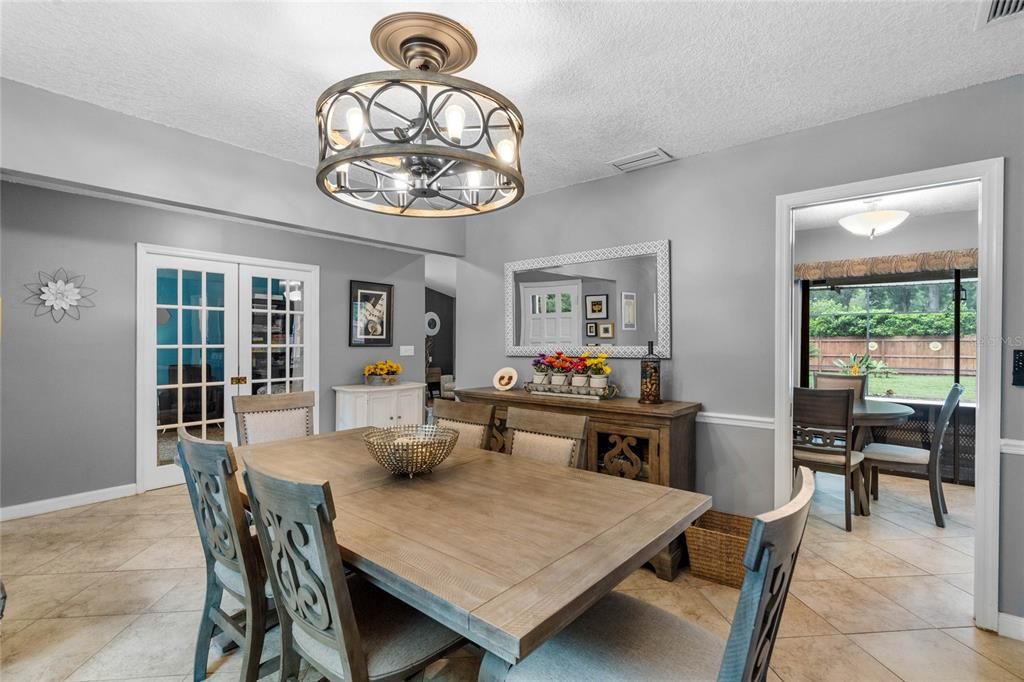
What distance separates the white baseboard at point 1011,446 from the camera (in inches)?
83.2

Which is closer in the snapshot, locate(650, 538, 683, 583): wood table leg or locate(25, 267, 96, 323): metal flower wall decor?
locate(650, 538, 683, 583): wood table leg

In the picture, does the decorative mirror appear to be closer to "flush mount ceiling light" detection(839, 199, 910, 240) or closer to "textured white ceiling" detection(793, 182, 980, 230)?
"textured white ceiling" detection(793, 182, 980, 230)

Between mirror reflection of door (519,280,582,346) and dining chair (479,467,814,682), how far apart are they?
2.39m

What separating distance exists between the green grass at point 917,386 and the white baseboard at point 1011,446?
3.19 m

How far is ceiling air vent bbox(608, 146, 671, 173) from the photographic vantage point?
299 cm

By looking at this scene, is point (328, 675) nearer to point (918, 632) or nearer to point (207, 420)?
point (918, 632)

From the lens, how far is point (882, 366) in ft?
17.2

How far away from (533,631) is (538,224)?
3.32 m

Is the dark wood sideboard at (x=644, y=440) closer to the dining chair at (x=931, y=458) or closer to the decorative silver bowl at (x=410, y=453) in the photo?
the decorative silver bowl at (x=410, y=453)

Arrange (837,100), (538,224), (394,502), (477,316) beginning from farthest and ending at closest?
(477,316) → (538,224) → (837,100) → (394,502)

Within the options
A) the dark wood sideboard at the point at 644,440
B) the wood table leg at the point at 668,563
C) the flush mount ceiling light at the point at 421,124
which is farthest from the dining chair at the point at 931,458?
the flush mount ceiling light at the point at 421,124

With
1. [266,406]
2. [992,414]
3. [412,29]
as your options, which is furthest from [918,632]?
[266,406]

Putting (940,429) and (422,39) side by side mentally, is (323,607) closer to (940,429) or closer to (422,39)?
(422,39)

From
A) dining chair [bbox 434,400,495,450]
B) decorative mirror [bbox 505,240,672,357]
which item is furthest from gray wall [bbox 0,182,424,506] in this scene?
dining chair [bbox 434,400,495,450]
